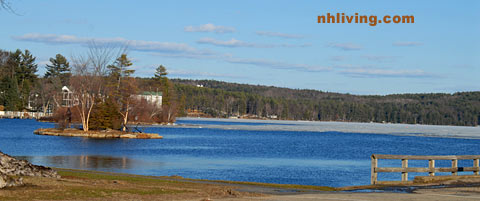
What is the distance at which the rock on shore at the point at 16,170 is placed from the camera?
53.7 feet

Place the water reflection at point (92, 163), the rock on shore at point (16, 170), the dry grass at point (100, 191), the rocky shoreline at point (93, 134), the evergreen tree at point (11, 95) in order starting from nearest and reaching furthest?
the dry grass at point (100, 191) < the rock on shore at point (16, 170) < the water reflection at point (92, 163) < the rocky shoreline at point (93, 134) < the evergreen tree at point (11, 95)

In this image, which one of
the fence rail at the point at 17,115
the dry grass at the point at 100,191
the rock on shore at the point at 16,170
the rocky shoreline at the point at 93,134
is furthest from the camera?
the fence rail at the point at 17,115

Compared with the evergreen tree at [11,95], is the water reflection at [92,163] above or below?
below

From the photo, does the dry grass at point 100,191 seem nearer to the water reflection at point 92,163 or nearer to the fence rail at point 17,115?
the water reflection at point 92,163

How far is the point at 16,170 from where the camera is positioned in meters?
17.9

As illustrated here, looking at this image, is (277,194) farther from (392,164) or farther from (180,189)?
(392,164)

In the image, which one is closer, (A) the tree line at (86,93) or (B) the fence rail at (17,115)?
(A) the tree line at (86,93)

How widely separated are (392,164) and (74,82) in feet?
172

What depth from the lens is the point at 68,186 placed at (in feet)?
56.8

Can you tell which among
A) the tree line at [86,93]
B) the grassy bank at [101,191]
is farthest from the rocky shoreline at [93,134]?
the grassy bank at [101,191]

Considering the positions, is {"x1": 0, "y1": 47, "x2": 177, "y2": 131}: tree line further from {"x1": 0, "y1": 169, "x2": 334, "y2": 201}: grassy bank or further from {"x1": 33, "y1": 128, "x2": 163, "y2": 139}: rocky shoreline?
{"x1": 0, "y1": 169, "x2": 334, "y2": 201}: grassy bank

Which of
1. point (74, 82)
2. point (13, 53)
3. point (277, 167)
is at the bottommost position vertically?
point (277, 167)

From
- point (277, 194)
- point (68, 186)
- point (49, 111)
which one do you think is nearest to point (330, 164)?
point (277, 194)

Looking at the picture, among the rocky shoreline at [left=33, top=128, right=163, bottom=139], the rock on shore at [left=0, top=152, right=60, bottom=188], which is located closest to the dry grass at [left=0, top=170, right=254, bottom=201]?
the rock on shore at [left=0, top=152, right=60, bottom=188]
